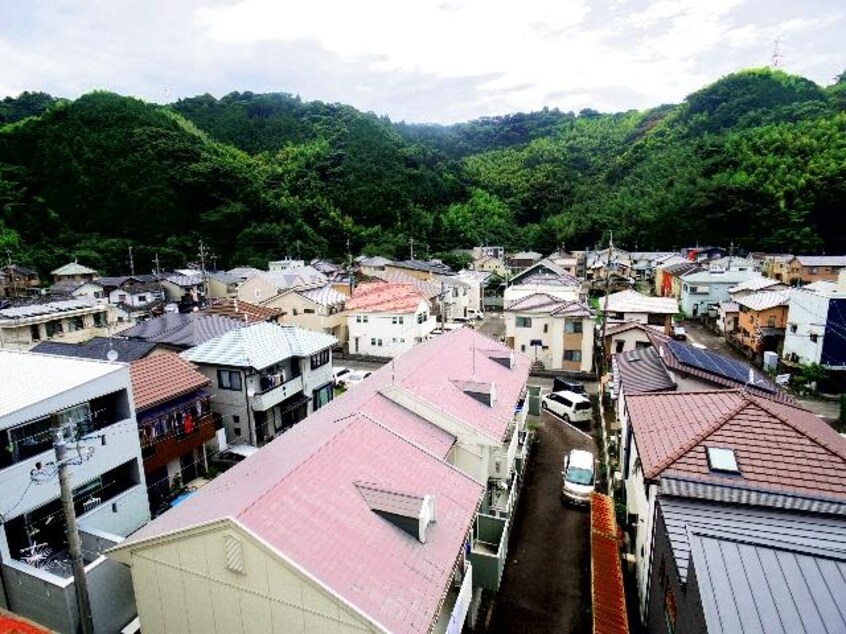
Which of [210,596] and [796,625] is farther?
[210,596]

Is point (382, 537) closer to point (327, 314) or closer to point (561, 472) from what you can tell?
point (561, 472)

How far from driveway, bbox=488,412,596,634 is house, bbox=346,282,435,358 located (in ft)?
62.0

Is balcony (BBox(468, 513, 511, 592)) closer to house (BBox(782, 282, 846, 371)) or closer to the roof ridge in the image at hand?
the roof ridge

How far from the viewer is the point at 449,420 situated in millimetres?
15062

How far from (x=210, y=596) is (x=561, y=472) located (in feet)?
46.9

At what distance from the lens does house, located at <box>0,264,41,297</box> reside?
5662 centimetres

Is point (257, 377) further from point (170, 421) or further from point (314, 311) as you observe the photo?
point (314, 311)

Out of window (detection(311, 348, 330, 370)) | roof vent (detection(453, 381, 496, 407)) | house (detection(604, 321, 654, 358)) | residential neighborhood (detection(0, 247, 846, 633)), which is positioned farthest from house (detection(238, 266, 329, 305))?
roof vent (detection(453, 381, 496, 407))

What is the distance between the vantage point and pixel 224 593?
29.1 feet

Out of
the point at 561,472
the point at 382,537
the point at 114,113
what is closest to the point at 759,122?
the point at 561,472

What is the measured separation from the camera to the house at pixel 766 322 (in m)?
33.7

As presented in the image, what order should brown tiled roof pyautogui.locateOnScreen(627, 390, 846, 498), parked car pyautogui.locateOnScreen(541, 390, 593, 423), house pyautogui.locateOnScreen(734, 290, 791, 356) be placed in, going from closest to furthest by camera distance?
brown tiled roof pyautogui.locateOnScreen(627, 390, 846, 498), parked car pyautogui.locateOnScreen(541, 390, 593, 423), house pyautogui.locateOnScreen(734, 290, 791, 356)

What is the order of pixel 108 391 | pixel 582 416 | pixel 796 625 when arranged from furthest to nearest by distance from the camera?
1. pixel 582 416
2. pixel 108 391
3. pixel 796 625

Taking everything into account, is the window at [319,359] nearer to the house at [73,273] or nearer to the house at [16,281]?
the house at [16,281]
